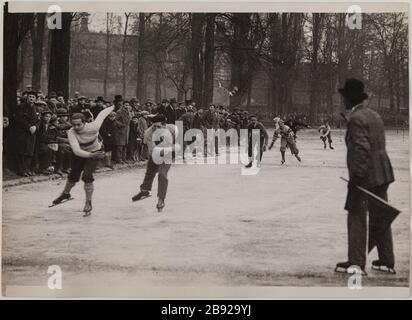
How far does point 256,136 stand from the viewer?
10.7 meters

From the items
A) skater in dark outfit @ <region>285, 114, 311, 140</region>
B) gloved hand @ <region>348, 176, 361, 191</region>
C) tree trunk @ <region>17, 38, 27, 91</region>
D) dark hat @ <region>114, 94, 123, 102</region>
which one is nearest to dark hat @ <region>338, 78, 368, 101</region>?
gloved hand @ <region>348, 176, 361, 191</region>

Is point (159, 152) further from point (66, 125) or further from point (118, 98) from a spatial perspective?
point (118, 98)

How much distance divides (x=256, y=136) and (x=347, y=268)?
A: 8.91ft

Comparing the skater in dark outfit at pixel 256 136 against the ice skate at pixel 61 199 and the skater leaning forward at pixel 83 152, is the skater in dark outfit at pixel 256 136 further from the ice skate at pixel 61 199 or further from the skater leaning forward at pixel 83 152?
the ice skate at pixel 61 199

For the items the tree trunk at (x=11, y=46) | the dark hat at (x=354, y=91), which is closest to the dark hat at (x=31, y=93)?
the tree trunk at (x=11, y=46)

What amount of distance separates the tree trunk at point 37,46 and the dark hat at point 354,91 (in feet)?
12.4

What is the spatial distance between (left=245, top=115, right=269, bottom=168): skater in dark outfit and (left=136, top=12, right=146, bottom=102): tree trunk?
1723 millimetres

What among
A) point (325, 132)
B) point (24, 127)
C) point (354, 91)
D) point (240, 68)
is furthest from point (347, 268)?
point (24, 127)

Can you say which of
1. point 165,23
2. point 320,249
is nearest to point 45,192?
point 165,23

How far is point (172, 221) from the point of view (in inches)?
368

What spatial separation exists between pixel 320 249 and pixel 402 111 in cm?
196

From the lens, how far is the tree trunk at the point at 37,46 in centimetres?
961

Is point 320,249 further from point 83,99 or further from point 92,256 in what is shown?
point 83,99

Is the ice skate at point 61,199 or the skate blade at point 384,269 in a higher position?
the ice skate at point 61,199
